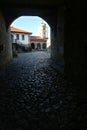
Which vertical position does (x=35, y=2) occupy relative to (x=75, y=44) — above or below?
above

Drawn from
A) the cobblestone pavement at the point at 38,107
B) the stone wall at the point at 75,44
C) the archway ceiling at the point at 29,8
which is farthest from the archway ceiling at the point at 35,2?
the cobblestone pavement at the point at 38,107

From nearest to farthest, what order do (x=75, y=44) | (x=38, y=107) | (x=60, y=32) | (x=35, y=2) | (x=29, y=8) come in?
(x=38, y=107), (x=75, y=44), (x=35, y=2), (x=60, y=32), (x=29, y=8)

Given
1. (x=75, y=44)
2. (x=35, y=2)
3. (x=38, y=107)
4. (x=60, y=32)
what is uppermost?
(x=35, y=2)

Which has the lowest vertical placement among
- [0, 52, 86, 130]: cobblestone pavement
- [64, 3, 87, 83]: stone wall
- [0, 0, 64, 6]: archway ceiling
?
[0, 52, 86, 130]: cobblestone pavement

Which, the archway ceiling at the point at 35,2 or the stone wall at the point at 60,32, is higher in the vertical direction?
the archway ceiling at the point at 35,2

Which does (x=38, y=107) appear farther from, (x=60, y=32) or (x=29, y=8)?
(x=29, y=8)

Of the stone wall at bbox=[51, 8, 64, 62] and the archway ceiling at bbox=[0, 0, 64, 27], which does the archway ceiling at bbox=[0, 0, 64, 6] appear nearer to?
the archway ceiling at bbox=[0, 0, 64, 27]

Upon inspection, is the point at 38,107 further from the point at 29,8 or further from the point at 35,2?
the point at 29,8

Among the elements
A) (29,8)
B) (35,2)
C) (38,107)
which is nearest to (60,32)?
(35,2)

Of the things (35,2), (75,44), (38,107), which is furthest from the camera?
(35,2)

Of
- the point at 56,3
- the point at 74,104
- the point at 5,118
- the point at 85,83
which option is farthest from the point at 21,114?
the point at 56,3

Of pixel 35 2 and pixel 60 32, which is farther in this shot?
pixel 60 32

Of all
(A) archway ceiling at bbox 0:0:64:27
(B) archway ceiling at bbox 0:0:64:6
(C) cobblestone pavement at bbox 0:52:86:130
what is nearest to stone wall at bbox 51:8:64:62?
(A) archway ceiling at bbox 0:0:64:27

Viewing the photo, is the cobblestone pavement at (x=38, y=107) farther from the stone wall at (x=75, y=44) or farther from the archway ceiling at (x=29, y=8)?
the archway ceiling at (x=29, y=8)
